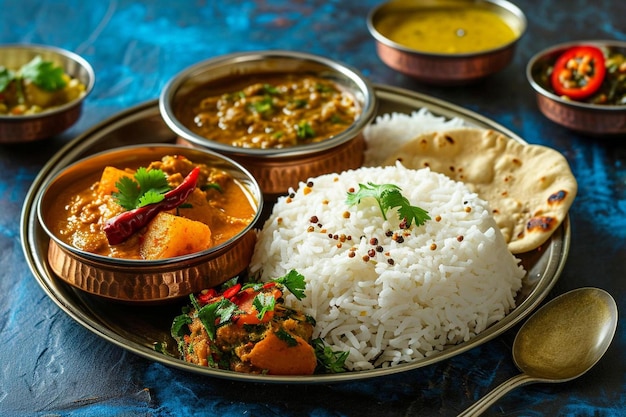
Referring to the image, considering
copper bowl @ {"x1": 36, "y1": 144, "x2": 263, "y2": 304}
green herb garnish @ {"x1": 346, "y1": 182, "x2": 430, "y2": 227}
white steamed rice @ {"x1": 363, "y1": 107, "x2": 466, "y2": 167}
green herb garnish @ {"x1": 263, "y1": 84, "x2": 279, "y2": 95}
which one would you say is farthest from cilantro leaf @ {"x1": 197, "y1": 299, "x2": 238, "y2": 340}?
green herb garnish @ {"x1": 263, "y1": 84, "x2": 279, "y2": 95}

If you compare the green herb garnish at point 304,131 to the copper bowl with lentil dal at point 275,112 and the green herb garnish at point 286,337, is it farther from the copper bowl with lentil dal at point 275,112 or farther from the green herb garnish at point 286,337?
the green herb garnish at point 286,337

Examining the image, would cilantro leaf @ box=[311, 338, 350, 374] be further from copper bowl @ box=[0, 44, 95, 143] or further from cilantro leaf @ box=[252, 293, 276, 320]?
copper bowl @ box=[0, 44, 95, 143]

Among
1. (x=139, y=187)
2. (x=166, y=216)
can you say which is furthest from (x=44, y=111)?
(x=166, y=216)

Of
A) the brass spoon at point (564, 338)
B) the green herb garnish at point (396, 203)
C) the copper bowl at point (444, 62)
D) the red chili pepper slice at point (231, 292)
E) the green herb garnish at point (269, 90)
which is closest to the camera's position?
the brass spoon at point (564, 338)

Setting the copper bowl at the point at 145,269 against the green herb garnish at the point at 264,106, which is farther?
the green herb garnish at the point at 264,106

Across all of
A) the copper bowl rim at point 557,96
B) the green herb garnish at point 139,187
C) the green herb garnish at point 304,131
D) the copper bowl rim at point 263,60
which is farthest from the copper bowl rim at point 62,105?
the copper bowl rim at point 557,96

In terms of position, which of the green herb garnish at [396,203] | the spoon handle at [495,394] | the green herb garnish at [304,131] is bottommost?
the spoon handle at [495,394]
